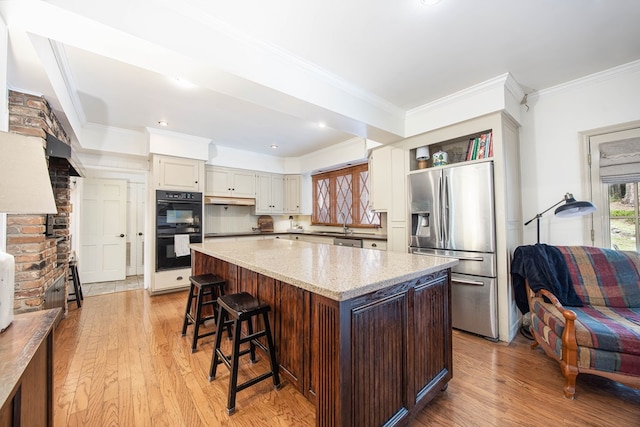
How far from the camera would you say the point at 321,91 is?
244 centimetres

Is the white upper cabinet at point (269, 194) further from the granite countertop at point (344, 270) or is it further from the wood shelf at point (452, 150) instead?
the granite countertop at point (344, 270)

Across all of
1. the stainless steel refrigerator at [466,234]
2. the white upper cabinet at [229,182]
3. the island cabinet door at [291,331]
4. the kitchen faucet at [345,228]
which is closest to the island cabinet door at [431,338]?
the island cabinet door at [291,331]

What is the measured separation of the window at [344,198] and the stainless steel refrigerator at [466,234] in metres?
1.60

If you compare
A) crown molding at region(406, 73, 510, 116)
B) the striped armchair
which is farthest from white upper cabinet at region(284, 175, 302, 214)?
the striped armchair

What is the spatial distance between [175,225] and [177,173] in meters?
0.82

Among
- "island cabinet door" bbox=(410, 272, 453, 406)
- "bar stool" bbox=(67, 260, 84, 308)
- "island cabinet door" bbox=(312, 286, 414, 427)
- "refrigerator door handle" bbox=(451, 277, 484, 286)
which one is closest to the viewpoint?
"island cabinet door" bbox=(312, 286, 414, 427)

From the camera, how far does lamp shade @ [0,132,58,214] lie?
0.80 m

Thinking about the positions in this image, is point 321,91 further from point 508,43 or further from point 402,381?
point 402,381

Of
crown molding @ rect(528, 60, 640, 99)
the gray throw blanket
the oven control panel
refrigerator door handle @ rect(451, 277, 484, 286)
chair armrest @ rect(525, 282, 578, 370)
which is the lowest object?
chair armrest @ rect(525, 282, 578, 370)

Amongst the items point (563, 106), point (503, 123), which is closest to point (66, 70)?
point (503, 123)

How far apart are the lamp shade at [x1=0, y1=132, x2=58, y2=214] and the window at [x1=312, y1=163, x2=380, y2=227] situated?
418 cm

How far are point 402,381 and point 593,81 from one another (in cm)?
328

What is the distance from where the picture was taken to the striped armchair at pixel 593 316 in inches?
66.1

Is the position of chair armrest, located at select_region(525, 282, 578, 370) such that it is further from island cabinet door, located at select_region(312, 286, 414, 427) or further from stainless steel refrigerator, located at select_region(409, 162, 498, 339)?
island cabinet door, located at select_region(312, 286, 414, 427)
